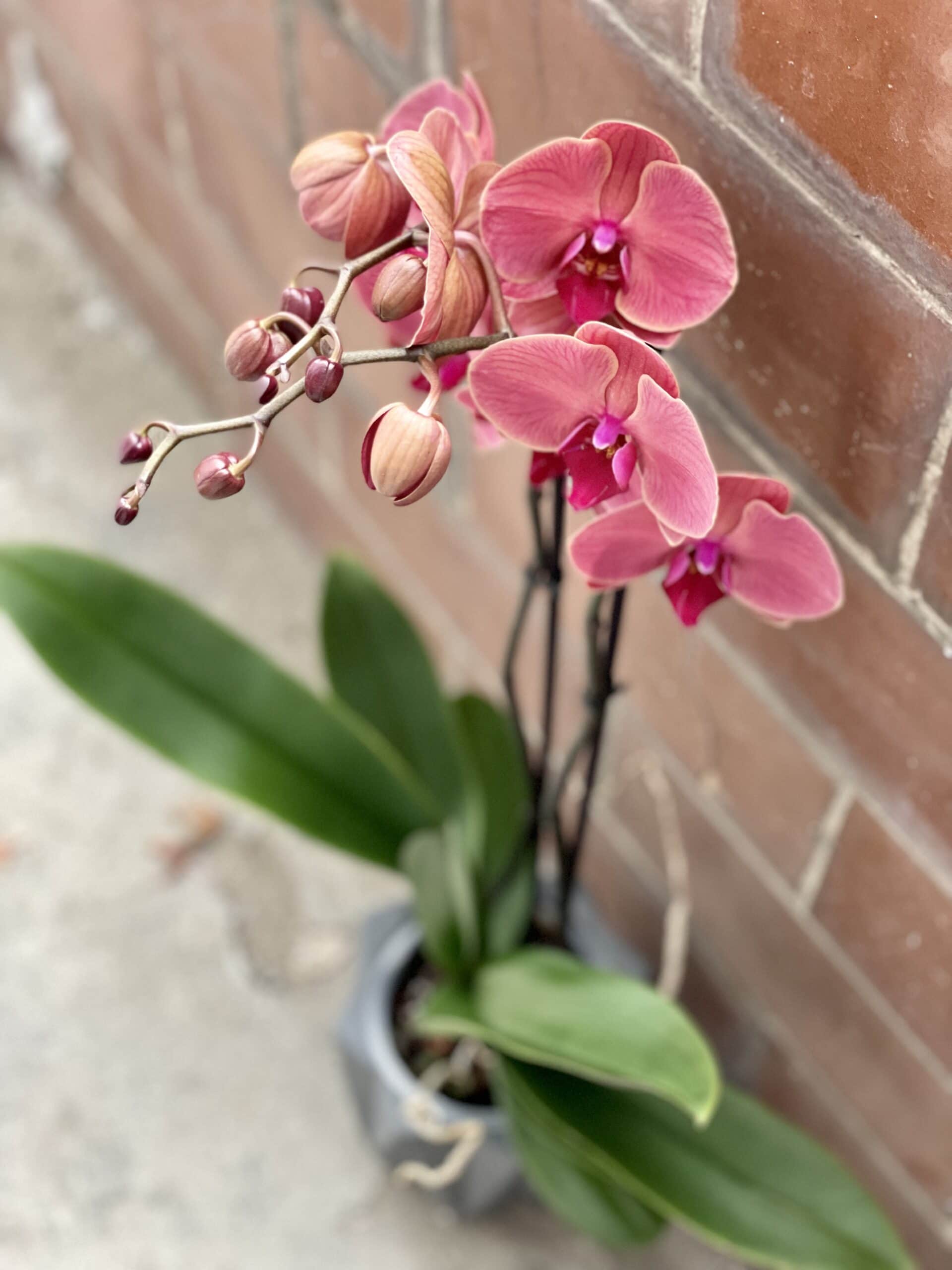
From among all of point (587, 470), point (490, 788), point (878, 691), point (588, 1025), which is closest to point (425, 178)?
point (587, 470)

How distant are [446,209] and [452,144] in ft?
0.21

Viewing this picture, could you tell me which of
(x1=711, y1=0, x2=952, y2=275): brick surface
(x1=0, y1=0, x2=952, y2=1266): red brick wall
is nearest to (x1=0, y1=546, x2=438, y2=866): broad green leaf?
(x1=0, y1=0, x2=952, y2=1266): red brick wall

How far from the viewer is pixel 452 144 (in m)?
0.56

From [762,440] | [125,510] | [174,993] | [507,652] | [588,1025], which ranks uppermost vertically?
[125,510]

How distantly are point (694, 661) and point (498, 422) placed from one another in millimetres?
Result: 428

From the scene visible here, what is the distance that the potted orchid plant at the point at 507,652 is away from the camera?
0.50 meters

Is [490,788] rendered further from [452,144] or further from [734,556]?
[452,144]

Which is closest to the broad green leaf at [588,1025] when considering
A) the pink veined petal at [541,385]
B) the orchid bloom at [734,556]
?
the orchid bloom at [734,556]

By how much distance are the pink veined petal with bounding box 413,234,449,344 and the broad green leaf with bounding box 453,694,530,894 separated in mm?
536

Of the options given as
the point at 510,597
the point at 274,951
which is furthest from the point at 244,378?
the point at 274,951

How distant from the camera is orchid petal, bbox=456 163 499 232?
55 cm

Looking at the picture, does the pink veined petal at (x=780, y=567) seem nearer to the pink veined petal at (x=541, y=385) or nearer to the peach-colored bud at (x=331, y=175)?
the pink veined petal at (x=541, y=385)

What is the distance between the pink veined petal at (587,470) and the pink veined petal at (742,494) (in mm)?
53

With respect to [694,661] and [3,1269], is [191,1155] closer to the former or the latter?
[3,1269]
